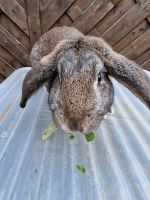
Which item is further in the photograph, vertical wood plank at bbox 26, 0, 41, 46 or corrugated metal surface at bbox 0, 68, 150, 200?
vertical wood plank at bbox 26, 0, 41, 46

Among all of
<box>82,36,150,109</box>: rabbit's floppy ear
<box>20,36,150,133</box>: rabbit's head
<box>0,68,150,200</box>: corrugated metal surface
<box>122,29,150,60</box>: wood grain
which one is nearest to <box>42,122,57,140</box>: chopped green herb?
<box>0,68,150,200</box>: corrugated metal surface

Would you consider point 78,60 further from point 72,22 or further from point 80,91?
point 72,22

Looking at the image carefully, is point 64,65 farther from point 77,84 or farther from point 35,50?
point 35,50

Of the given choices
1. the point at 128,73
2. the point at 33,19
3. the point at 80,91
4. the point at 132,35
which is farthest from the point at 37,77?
the point at 132,35

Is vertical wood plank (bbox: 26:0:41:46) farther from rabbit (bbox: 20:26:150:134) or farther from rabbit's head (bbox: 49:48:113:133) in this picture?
rabbit's head (bbox: 49:48:113:133)

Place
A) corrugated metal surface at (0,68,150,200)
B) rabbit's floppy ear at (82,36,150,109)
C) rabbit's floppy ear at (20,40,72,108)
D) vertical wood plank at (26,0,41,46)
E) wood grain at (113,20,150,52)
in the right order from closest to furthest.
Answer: corrugated metal surface at (0,68,150,200), rabbit's floppy ear at (82,36,150,109), rabbit's floppy ear at (20,40,72,108), vertical wood plank at (26,0,41,46), wood grain at (113,20,150,52)

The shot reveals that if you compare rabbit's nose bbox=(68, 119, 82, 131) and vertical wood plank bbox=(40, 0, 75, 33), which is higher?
rabbit's nose bbox=(68, 119, 82, 131)

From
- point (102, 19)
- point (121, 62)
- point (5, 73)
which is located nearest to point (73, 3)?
point (102, 19)

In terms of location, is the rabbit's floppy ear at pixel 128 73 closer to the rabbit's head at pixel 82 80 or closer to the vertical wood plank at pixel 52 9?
the rabbit's head at pixel 82 80
